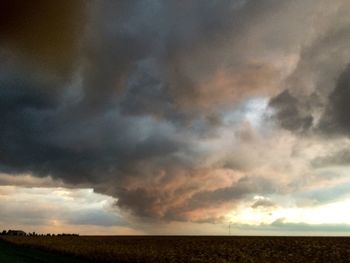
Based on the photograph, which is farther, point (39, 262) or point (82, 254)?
point (82, 254)

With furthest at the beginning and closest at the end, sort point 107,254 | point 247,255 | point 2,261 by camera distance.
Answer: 1. point 107,254
2. point 247,255
3. point 2,261

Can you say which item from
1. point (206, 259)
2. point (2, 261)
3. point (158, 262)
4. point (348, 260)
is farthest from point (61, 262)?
point (348, 260)

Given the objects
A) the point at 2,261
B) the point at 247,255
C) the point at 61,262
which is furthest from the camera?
the point at 247,255

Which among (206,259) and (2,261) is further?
(206,259)

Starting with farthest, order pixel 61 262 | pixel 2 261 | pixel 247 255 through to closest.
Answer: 1. pixel 247 255
2. pixel 61 262
3. pixel 2 261

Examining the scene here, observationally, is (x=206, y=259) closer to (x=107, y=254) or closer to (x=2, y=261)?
(x=107, y=254)

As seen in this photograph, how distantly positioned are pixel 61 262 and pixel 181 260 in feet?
41.2

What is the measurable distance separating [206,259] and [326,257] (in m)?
12.6

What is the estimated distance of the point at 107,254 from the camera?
61.8 metres

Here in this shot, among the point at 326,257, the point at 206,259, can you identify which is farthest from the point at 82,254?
the point at 326,257

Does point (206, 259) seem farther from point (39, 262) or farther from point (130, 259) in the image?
point (39, 262)

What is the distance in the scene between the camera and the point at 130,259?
54969mm

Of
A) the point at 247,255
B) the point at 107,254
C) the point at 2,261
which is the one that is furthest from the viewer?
the point at 107,254

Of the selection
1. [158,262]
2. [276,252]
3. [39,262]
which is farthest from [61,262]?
[276,252]
